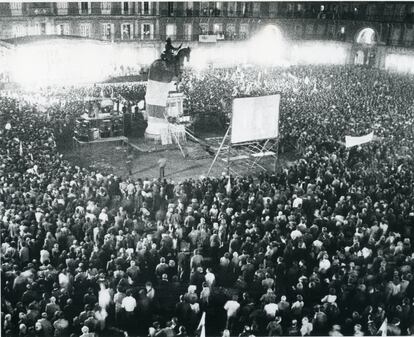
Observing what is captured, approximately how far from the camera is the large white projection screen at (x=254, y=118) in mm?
18422

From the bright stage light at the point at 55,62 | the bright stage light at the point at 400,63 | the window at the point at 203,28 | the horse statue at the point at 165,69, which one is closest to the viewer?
the horse statue at the point at 165,69

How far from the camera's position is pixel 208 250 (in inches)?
499

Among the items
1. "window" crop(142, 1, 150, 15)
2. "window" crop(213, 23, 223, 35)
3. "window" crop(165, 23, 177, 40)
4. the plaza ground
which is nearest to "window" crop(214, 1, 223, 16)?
"window" crop(213, 23, 223, 35)

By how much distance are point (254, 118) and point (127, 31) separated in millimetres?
30515

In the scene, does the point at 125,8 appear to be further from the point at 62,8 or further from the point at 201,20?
the point at 201,20

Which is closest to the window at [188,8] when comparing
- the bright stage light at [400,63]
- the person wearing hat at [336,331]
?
the bright stage light at [400,63]

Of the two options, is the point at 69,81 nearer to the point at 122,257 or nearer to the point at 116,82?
the point at 116,82

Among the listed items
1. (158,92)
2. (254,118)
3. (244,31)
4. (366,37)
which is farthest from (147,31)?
(254,118)

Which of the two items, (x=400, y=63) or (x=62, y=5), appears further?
(x=400, y=63)

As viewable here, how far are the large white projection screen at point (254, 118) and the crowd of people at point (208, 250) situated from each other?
221 cm

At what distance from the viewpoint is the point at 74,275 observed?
11.0 metres

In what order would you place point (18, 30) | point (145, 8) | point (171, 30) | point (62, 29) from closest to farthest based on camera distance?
1. point (18, 30)
2. point (62, 29)
3. point (145, 8)
4. point (171, 30)

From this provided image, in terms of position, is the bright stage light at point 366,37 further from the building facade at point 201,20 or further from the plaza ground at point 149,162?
the plaza ground at point 149,162

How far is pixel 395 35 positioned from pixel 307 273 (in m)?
40.2
